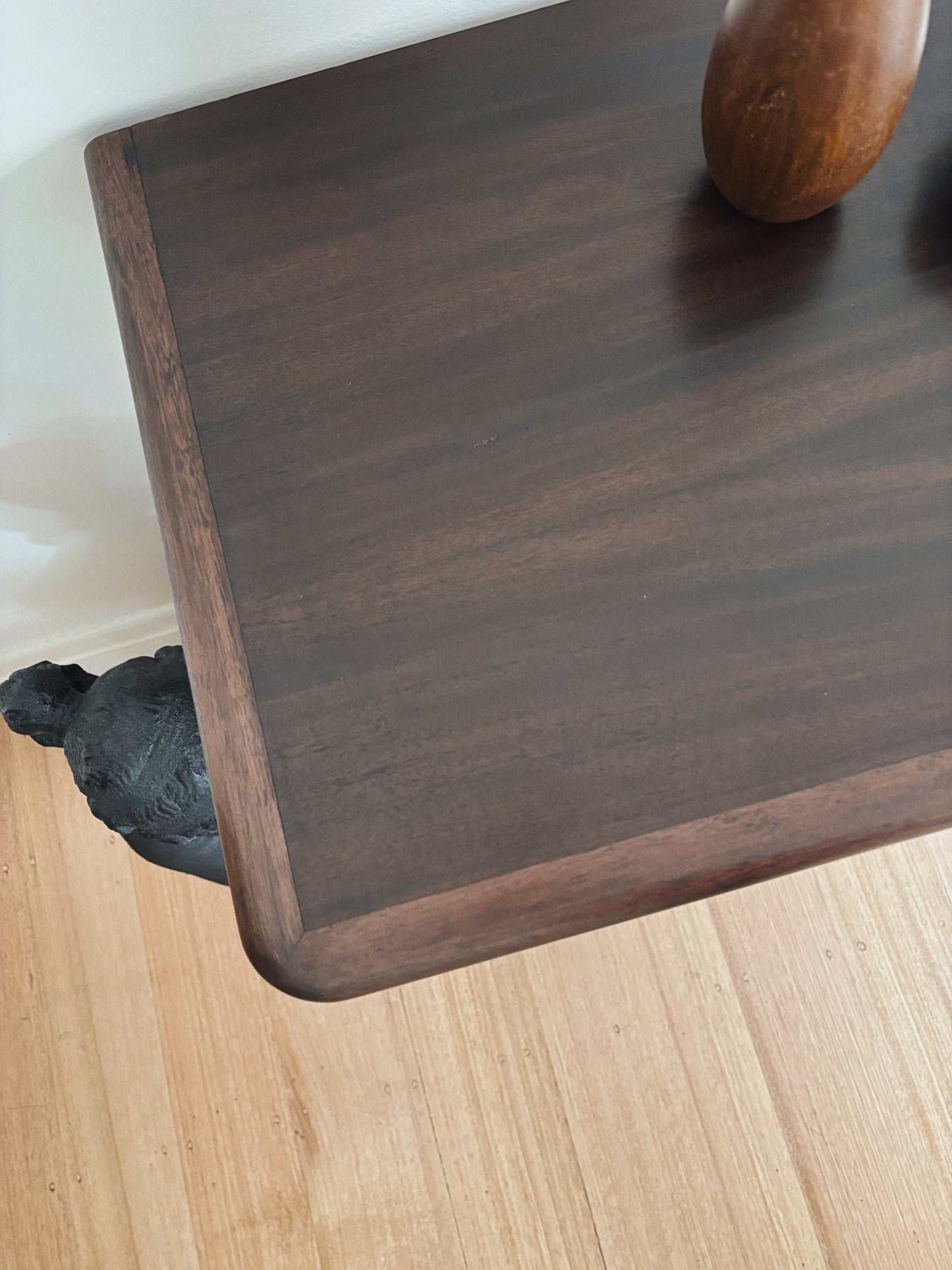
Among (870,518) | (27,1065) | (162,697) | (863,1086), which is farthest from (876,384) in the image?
(27,1065)

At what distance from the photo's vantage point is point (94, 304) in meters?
0.57

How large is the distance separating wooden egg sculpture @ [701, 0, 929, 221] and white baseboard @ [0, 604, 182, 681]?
68 centimetres

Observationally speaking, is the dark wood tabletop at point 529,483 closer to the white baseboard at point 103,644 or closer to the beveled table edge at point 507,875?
the beveled table edge at point 507,875

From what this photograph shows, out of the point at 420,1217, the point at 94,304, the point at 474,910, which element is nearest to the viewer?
the point at 474,910

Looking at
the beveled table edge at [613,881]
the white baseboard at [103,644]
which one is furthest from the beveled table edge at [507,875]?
the white baseboard at [103,644]

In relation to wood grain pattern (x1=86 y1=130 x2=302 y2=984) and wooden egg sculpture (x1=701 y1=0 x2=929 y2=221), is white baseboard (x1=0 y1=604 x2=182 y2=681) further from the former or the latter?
wooden egg sculpture (x1=701 y1=0 x2=929 y2=221)

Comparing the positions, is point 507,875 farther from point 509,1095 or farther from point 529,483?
point 509,1095

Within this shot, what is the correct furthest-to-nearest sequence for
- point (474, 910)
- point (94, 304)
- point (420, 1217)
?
point (420, 1217) → point (94, 304) → point (474, 910)

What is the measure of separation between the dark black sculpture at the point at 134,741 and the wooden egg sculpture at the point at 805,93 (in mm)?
375

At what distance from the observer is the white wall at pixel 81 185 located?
17.1 inches

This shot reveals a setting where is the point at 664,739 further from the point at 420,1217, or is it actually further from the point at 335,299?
the point at 420,1217

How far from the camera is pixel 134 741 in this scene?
1.88 ft

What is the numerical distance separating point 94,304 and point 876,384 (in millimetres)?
430

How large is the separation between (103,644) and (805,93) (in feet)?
2.62
